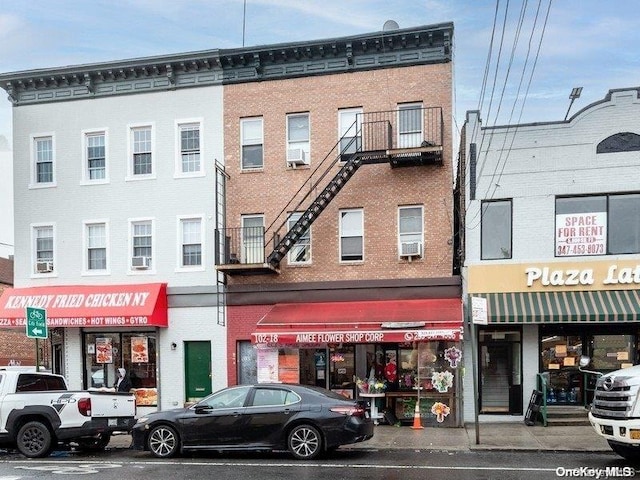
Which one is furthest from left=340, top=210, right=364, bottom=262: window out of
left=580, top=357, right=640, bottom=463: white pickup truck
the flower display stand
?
left=580, top=357, right=640, bottom=463: white pickup truck

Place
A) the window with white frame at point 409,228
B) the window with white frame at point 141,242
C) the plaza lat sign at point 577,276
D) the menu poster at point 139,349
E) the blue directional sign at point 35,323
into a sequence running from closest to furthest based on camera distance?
the blue directional sign at point 35,323, the plaza lat sign at point 577,276, the window with white frame at point 409,228, the menu poster at point 139,349, the window with white frame at point 141,242

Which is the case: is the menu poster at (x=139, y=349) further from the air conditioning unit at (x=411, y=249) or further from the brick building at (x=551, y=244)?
the brick building at (x=551, y=244)

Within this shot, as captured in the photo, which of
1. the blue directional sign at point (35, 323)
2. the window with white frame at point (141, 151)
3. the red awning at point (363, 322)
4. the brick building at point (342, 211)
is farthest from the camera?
the window with white frame at point (141, 151)

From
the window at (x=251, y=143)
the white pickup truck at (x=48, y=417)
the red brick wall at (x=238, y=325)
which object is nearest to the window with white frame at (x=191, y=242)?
the red brick wall at (x=238, y=325)

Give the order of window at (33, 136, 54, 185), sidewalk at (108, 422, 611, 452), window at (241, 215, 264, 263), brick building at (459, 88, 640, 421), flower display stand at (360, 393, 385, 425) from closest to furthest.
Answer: sidewalk at (108, 422, 611, 452) < brick building at (459, 88, 640, 421) < flower display stand at (360, 393, 385, 425) < window at (241, 215, 264, 263) < window at (33, 136, 54, 185)

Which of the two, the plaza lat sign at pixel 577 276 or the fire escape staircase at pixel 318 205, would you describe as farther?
the fire escape staircase at pixel 318 205

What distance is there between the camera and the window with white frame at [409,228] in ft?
64.4

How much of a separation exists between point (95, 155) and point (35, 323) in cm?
760

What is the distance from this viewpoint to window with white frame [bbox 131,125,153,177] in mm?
22062

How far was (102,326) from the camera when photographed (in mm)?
21516

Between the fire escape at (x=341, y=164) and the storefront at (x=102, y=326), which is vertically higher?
the fire escape at (x=341, y=164)

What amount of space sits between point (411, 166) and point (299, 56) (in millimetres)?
4725

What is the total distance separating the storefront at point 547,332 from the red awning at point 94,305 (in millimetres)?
9131

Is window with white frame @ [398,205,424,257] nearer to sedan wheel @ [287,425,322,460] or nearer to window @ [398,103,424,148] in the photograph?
window @ [398,103,424,148]
